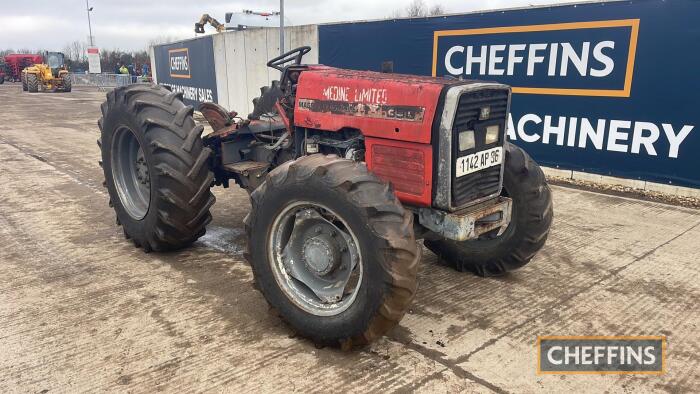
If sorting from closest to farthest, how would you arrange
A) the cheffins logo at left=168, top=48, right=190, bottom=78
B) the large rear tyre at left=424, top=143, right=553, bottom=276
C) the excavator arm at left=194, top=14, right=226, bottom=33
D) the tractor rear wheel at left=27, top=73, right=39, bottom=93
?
the large rear tyre at left=424, top=143, right=553, bottom=276 → the cheffins logo at left=168, top=48, right=190, bottom=78 → the excavator arm at left=194, top=14, right=226, bottom=33 → the tractor rear wheel at left=27, top=73, right=39, bottom=93

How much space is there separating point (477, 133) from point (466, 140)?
0.12 m

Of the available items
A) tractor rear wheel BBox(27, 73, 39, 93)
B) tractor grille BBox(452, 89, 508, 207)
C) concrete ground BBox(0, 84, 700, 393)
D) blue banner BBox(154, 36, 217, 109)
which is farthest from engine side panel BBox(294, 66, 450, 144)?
tractor rear wheel BBox(27, 73, 39, 93)

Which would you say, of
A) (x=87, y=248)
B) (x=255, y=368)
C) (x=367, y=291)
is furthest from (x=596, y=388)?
(x=87, y=248)

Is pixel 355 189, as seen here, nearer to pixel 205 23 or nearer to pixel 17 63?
pixel 205 23

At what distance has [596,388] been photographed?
281cm

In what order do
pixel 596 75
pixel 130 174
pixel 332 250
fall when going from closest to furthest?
pixel 332 250 → pixel 130 174 → pixel 596 75

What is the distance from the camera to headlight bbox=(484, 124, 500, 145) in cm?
349

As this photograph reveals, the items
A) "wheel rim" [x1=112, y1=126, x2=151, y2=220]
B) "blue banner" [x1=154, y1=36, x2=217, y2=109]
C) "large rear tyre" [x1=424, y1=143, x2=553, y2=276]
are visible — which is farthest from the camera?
"blue banner" [x1=154, y1=36, x2=217, y2=109]

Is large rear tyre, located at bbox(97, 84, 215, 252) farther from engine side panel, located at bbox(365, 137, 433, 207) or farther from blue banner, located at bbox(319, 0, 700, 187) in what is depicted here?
blue banner, located at bbox(319, 0, 700, 187)

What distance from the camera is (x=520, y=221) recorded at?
395 cm

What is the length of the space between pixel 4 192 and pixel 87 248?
3054mm

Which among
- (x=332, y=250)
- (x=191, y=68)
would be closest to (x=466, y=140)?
(x=332, y=250)

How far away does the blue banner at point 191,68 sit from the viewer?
15961 mm

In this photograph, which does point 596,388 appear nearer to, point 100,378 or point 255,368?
point 255,368
